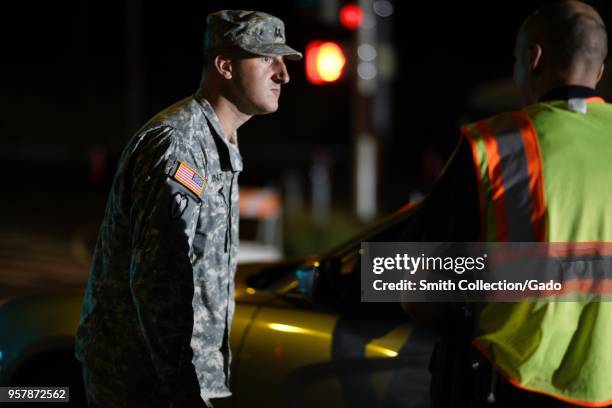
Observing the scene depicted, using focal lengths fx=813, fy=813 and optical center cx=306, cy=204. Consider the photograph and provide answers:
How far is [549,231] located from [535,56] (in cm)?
46

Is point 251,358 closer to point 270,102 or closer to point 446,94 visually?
point 270,102

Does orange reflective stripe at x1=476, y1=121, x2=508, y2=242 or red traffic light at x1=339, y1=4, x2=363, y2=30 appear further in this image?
red traffic light at x1=339, y1=4, x2=363, y2=30

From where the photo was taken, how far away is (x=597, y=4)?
3.02m

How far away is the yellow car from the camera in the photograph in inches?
102

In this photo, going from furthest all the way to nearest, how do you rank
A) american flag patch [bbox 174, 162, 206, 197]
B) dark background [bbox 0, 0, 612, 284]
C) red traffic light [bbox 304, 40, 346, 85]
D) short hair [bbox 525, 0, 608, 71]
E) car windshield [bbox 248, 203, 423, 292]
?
1. dark background [bbox 0, 0, 612, 284]
2. red traffic light [bbox 304, 40, 346, 85]
3. car windshield [bbox 248, 203, 423, 292]
4. american flag patch [bbox 174, 162, 206, 197]
5. short hair [bbox 525, 0, 608, 71]

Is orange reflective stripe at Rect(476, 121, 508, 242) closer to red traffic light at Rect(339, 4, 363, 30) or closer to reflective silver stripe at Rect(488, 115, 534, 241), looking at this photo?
reflective silver stripe at Rect(488, 115, 534, 241)

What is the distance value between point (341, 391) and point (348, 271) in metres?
0.47

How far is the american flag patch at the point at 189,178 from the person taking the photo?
6.46ft

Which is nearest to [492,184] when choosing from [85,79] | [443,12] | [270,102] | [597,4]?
[270,102]

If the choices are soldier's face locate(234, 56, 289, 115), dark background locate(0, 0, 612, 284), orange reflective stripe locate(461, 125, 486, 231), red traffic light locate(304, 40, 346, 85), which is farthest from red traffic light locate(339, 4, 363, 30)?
dark background locate(0, 0, 612, 284)

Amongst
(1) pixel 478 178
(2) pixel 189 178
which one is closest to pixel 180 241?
(2) pixel 189 178

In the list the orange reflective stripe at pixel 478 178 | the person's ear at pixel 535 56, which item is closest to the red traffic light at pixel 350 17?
the person's ear at pixel 535 56

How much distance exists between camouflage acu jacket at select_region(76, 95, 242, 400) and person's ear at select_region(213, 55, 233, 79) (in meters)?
0.10

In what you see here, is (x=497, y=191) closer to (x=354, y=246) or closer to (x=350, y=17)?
(x=354, y=246)
